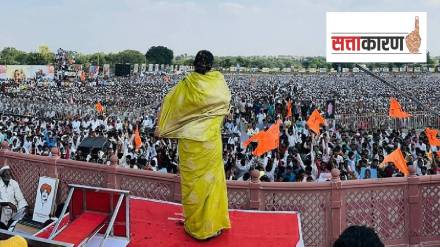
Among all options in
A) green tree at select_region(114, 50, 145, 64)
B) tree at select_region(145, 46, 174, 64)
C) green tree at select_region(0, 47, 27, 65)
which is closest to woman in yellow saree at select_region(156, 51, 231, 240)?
green tree at select_region(0, 47, 27, 65)

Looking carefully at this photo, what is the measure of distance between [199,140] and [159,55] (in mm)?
96790

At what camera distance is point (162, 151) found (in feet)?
34.6

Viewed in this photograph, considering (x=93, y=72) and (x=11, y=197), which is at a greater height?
(x=93, y=72)

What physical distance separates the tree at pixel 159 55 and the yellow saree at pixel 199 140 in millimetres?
95624

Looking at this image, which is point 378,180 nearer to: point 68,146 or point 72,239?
point 72,239

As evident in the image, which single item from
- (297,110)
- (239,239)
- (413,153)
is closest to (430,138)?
(413,153)

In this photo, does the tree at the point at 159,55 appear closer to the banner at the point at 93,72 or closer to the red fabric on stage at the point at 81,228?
the banner at the point at 93,72

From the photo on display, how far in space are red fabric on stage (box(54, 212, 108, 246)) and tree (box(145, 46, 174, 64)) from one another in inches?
3770

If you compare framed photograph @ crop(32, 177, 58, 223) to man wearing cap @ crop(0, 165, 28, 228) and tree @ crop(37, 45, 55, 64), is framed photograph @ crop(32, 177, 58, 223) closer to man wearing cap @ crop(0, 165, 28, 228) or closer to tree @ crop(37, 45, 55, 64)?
man wearing cap @ crop(0, 165, 28, 228)

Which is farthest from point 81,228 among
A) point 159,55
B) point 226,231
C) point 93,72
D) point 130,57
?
point 130,57

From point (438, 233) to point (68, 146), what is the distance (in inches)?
350

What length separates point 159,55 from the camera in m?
99.9

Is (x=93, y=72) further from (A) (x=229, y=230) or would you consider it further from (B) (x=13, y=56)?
(A) (x=229, y=230)

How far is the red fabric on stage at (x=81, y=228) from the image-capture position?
14.4 ft
